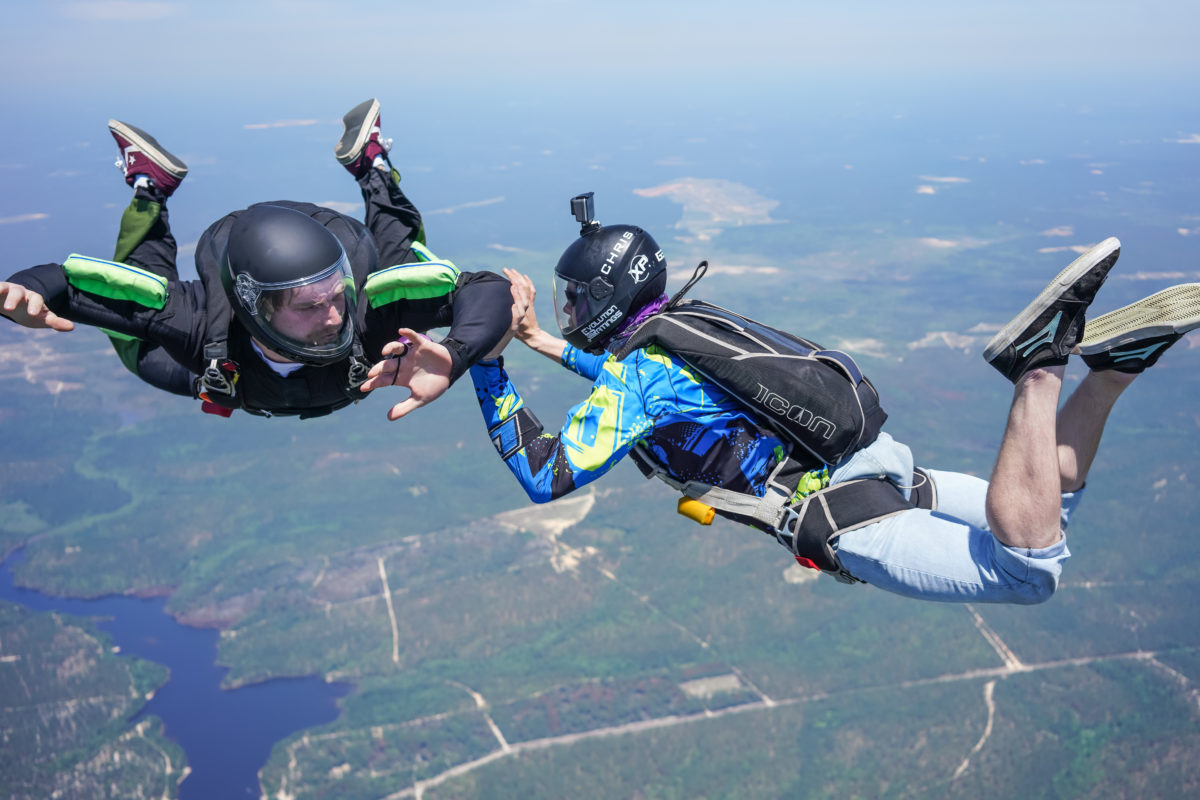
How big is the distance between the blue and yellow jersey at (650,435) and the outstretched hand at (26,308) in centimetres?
249

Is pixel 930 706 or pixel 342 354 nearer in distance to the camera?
pixel 342 354

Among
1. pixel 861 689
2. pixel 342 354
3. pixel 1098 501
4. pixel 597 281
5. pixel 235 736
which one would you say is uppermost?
pixel 597 281

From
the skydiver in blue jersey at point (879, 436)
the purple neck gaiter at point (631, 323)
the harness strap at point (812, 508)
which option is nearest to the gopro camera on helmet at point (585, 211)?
the skydiver in blue jersey at point (879, 436)

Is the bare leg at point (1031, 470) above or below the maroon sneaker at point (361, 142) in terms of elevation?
below

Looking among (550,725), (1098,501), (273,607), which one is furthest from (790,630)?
(273,607)

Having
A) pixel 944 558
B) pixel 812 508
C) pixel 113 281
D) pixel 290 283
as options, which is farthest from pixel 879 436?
pixel 113 281

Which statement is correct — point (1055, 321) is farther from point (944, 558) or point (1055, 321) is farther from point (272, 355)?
point (272, 355)

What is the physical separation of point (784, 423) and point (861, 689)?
99297 millimetres

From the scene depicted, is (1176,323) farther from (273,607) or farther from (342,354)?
(273,607)

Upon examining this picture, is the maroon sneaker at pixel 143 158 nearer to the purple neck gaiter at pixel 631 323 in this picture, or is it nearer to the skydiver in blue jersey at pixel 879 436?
the skydiver in blue jersey at pixel 879 436

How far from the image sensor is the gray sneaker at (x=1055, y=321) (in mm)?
4230

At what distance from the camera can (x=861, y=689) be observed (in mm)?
94438

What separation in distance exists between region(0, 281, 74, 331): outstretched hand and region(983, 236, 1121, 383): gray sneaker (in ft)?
15.9

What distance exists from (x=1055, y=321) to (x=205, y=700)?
353 feet
